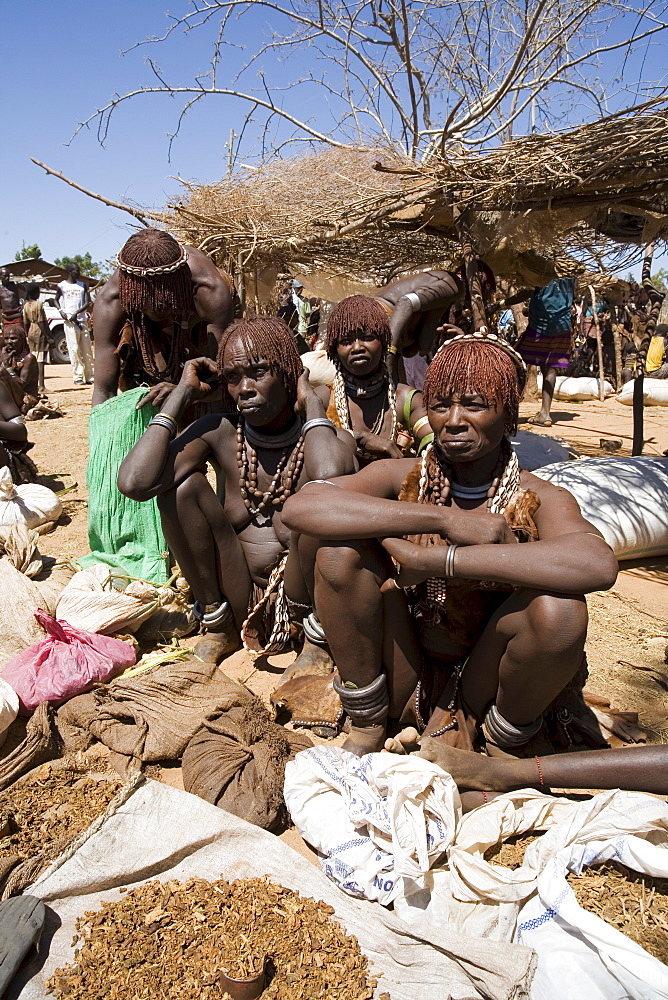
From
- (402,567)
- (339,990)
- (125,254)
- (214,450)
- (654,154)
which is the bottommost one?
(339,990)

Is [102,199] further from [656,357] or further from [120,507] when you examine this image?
[656,357]

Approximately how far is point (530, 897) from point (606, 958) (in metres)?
0.27

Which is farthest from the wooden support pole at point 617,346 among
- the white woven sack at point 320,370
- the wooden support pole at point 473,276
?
the wooden support pole at point 473,276

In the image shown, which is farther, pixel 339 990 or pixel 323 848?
pixel 323 848

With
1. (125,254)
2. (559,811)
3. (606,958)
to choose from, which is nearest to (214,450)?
(125,254)

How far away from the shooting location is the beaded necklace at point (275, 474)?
9.62 ft

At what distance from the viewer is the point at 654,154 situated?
3.88 meters

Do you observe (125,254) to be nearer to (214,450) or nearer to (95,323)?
→ (95,323)

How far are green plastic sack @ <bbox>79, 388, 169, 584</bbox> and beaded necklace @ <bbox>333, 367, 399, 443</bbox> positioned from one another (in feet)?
3.33

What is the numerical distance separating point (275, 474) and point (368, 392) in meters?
0.93

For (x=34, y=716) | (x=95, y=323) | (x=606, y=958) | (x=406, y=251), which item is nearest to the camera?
(x=606, y=958)

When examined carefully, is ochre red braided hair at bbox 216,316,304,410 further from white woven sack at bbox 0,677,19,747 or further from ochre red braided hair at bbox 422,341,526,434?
white woven sack at bbox 0,677,19,747

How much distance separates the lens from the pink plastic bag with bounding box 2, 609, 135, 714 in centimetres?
265

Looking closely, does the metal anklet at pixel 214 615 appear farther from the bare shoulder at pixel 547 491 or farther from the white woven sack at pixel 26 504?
the white woven sack at pixel 26 504
